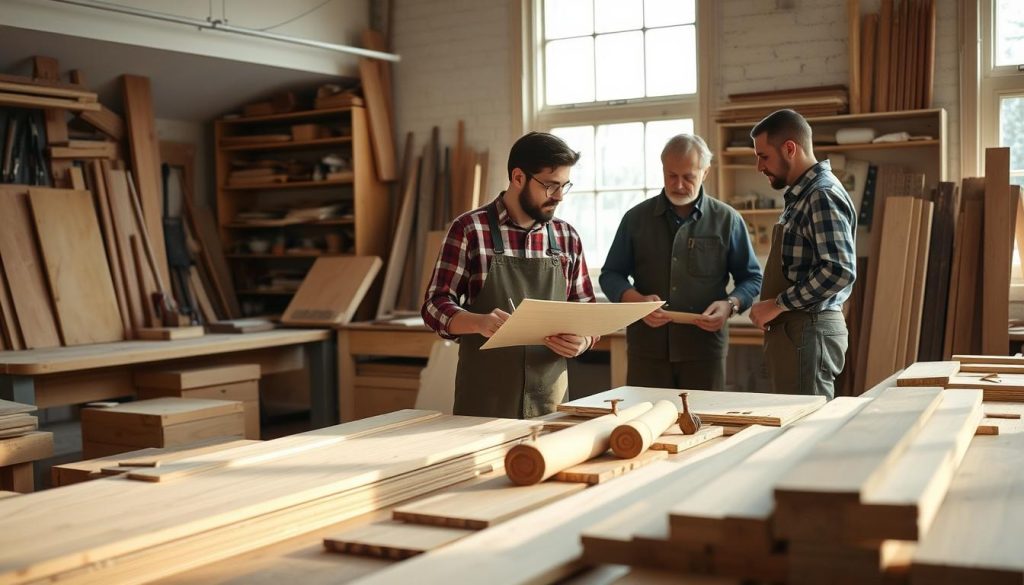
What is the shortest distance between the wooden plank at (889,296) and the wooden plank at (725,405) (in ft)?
8.01

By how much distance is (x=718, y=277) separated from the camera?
13.8ft

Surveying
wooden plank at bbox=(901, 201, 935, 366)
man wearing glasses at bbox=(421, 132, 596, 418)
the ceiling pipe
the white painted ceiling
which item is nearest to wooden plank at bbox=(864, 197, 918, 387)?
wooden plank at bbox=(901, 201, 935, 366)

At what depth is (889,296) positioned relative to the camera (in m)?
5.11

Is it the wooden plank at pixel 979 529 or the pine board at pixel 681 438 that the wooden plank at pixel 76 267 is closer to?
the pine board at pixel 681 438

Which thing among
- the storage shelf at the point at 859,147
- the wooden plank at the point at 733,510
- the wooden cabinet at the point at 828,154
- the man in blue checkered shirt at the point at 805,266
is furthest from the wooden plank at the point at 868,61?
the wooden plank at the point at 733,510

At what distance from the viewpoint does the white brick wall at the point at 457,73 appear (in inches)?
275

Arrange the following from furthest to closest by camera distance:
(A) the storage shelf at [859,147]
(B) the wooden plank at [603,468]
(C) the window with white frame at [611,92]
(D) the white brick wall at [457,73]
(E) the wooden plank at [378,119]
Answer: (E) the wooden plank at [378,119] → (D) the white brick wall at [457,73] → (C) the window with white frame at [611,92] → (A) the storage shelf at [859,147] → (B) the wooden plank at [603,468]

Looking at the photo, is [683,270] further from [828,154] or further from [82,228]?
[82,228]

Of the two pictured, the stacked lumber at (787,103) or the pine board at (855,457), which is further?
the stacked lumber at (787,103)

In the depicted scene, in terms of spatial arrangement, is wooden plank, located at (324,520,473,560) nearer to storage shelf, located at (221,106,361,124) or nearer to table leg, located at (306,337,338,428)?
table leg, located at (306,337,338,428)

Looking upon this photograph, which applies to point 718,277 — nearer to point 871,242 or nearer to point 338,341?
point 871,242

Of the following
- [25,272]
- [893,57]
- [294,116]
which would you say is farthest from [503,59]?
[25,272]

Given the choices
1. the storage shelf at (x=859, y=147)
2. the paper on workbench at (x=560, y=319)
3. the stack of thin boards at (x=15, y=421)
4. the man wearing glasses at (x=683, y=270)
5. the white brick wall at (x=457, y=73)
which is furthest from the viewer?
the white brick wall at (x=457, y=73)

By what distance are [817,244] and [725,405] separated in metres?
1.13
